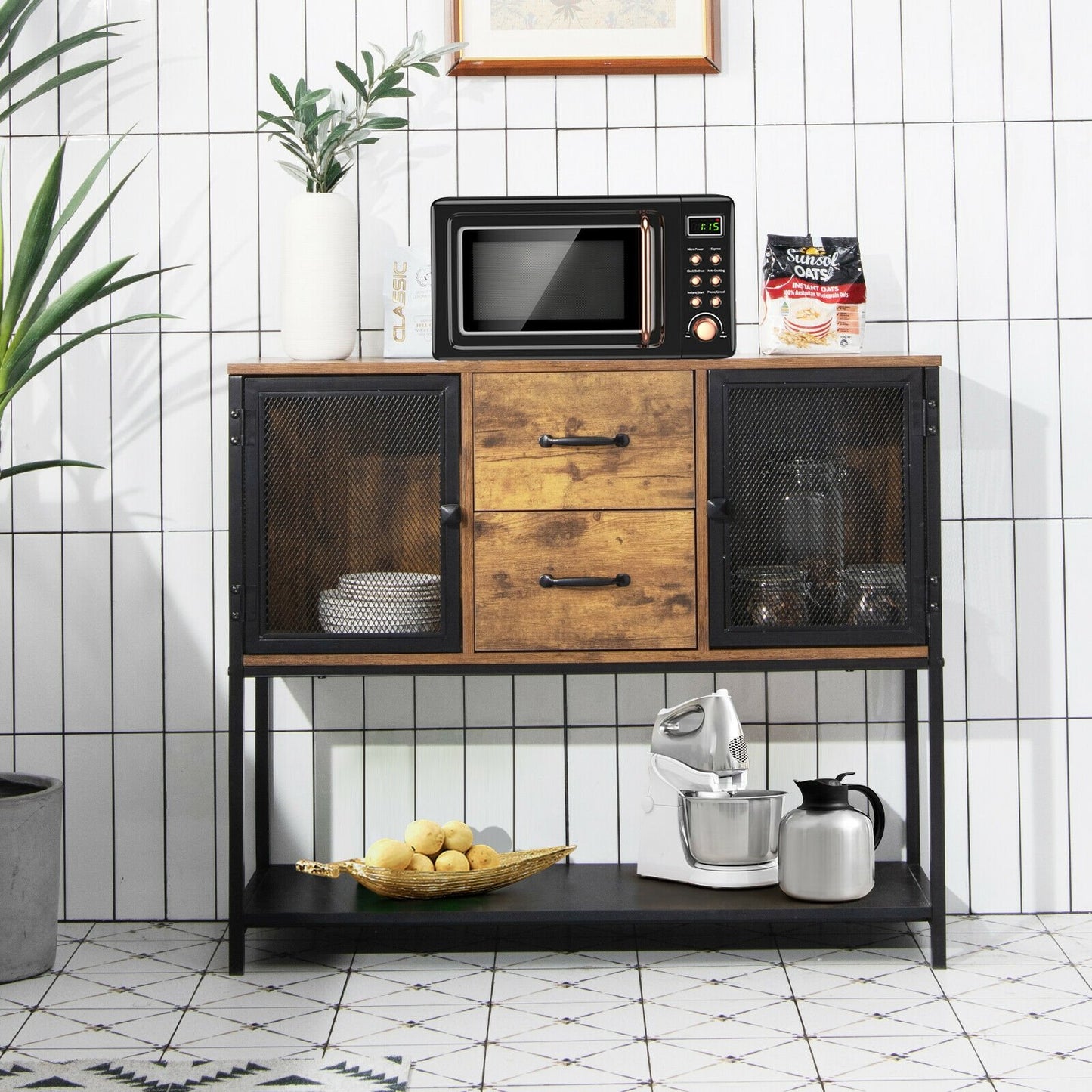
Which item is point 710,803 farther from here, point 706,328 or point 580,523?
point 706,328

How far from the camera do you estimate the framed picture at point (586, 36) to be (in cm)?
262

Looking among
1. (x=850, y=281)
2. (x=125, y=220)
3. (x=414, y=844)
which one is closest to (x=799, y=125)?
(x=850, y=281)

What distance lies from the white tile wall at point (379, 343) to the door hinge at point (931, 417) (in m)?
0.41

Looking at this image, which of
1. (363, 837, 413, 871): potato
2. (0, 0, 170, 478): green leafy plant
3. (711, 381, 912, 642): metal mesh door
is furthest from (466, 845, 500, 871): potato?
(0, 0, 170, 478): green leafy plant

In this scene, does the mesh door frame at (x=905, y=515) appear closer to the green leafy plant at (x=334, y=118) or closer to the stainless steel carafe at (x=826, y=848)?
the stainless steel carafe at (x=826, y=848)

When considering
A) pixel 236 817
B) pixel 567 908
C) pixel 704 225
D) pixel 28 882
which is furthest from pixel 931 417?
pixel 28 882

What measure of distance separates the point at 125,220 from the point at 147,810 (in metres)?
1.17

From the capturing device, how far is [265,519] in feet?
7.59

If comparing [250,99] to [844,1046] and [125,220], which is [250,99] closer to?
[125,220]

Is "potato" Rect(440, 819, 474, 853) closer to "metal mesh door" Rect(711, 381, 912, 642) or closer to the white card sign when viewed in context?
"metal mesh door" Rect(711, 381, 912, 642)

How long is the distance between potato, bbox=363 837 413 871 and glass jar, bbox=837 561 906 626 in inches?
34.1

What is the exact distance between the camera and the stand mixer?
2.43 meters

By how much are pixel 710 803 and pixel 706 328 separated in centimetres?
84

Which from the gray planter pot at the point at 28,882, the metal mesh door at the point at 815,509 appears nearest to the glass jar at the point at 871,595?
the metal mesh door at the point at 815,509
